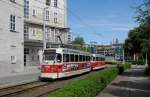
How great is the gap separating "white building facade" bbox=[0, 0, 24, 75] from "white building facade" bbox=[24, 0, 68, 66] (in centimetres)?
904

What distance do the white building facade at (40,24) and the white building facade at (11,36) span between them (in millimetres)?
9038

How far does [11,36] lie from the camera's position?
41781mm

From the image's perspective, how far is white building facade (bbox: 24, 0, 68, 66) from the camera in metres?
57.2

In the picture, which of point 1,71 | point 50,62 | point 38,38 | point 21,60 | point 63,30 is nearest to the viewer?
point 50,62

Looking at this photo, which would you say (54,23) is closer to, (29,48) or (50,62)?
(29,48)

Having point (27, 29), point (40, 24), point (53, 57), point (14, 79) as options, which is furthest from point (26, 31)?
point (53, 57)

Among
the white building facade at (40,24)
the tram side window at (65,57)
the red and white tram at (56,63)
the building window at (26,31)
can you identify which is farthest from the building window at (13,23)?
the building window at (26,31)

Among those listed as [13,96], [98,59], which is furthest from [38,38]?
[13,96]

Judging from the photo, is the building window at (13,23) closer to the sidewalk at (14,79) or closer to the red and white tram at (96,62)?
the sidewalk at (14,79)

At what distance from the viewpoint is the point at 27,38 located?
5678 centimetres

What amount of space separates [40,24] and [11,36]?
1970cm

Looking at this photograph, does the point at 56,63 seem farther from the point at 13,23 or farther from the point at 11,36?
the point at 13,23

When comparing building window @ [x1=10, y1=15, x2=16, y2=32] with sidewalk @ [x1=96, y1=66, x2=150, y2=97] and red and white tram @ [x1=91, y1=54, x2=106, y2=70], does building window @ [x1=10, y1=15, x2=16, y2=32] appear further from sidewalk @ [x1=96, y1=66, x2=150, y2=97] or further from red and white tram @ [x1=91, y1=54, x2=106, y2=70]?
sidewalk @ [x1=96, y1=66, x2=150, y2=97]

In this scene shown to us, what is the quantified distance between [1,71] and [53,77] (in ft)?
34.7
